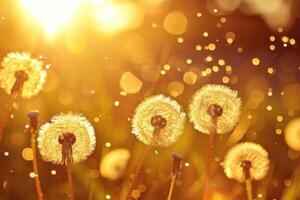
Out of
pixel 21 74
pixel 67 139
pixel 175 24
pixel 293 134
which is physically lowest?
pixel 67 139

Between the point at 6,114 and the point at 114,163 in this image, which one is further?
the point at 114,163

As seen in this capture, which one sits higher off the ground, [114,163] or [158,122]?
[158,122]

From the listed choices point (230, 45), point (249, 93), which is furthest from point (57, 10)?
point (249, 93)

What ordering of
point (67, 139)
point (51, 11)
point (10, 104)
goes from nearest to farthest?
point (67, 139) → point (10, 104) → point (51, 11)

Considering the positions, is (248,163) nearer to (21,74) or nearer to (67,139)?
(67,139)

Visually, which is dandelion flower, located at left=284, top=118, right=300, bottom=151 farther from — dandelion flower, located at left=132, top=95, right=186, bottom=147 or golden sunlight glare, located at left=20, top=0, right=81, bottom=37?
golden sunlight glare, located at left=20, top=0, right=81, bottom=37

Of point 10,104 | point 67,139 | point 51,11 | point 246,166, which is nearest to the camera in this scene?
point 67,139

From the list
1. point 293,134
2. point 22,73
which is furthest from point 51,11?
point 293,134
